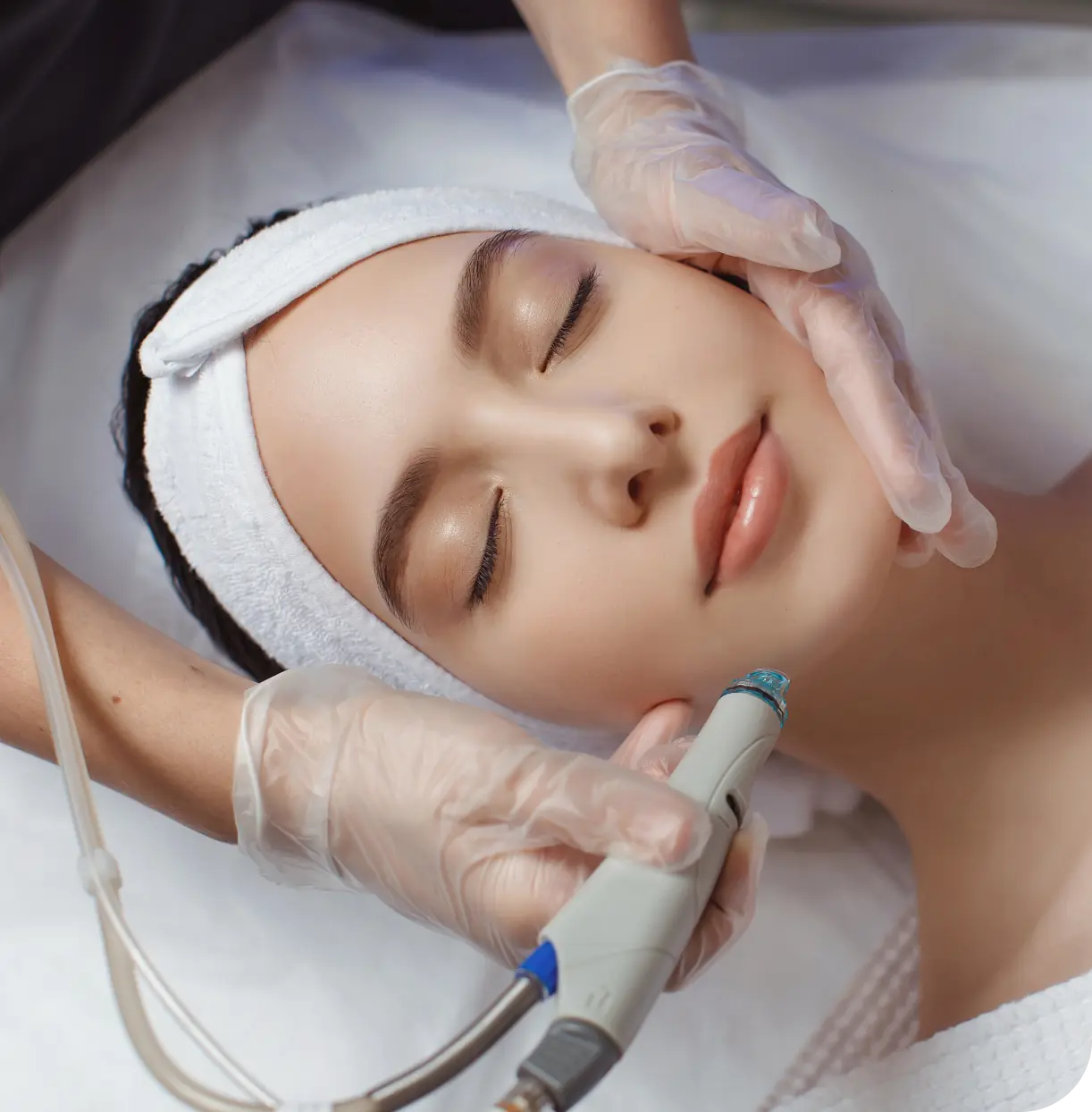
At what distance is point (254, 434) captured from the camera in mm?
995

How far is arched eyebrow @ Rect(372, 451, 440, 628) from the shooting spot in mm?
907

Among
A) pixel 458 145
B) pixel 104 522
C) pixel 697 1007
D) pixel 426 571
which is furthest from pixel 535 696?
pixel 458 145

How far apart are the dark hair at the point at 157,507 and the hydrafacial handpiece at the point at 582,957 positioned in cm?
34

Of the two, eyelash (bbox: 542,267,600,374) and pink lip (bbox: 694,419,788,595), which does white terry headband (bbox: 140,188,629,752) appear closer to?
eyelash (bbox: 542,267,600,374)

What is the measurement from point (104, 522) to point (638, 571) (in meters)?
0.80

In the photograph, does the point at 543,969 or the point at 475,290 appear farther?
the point at 475,290

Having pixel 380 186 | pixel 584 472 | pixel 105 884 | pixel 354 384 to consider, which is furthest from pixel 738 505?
pixel 380 186

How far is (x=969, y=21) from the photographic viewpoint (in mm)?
1524

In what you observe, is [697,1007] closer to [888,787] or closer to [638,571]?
[888,787]

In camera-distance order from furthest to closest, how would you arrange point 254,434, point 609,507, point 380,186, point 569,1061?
point 380,186
point 254,434
point 609,507
point 569,1061

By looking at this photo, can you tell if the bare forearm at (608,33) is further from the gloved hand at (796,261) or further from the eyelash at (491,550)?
the eyelash at (491,550)

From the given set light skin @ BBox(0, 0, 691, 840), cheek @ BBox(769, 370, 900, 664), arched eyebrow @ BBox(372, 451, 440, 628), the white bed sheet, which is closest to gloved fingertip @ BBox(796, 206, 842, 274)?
cheek @ BBox(769, 370, 900, 664)

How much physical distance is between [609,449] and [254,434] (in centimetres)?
35

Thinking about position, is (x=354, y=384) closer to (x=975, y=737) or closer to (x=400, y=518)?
(x=400, y=518)
